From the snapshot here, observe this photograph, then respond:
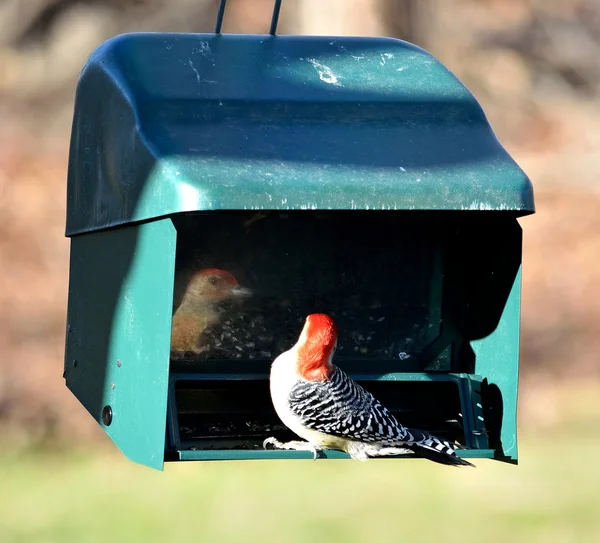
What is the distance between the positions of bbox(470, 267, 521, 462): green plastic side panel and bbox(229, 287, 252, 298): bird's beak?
30.4 inches

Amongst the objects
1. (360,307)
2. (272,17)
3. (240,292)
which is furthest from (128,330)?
(272,17)

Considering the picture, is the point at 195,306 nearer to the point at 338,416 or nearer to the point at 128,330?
the point at 128,330

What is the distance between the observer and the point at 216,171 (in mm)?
3301

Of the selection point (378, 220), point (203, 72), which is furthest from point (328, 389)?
point (203, 72)

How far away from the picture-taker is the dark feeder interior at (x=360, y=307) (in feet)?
12.9

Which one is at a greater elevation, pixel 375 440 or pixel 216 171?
pixel 216 171

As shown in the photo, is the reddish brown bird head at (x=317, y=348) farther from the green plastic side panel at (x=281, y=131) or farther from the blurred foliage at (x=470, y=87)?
the blurred foliage at (x=470, y=87)

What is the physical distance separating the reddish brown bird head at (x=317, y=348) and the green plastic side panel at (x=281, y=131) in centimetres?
54

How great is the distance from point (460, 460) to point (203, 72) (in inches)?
53.7

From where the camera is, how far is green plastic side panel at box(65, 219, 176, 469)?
339 centimetres

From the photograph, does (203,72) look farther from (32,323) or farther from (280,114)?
(32,323)

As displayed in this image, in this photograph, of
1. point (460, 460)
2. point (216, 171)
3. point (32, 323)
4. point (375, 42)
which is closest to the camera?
point (216, 171)

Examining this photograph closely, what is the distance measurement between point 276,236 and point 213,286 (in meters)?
0.27

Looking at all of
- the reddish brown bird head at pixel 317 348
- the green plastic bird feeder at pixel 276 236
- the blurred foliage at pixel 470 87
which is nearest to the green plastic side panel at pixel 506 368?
the green plastic bird feeder at pixel 276 236
